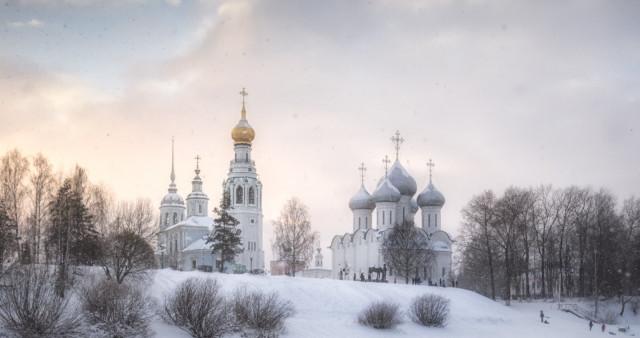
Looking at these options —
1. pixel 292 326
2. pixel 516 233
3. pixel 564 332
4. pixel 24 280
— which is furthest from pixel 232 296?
pixel 516 233

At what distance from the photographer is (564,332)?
36219 millimetres

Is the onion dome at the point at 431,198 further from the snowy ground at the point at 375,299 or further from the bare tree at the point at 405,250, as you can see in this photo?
the snowy ground at the point at 375,299

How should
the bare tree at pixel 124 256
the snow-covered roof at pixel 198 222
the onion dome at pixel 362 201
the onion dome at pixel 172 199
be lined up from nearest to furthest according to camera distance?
the bare tree at pixel 124 256 → the onion dome at pixel 362 201 → the snow-covered roof at pixel 198 222 → the onion dome at pixel 172 199

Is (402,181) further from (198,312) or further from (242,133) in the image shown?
(198,312)

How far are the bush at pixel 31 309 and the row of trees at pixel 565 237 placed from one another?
2791 centimetres

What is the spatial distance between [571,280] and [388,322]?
20388 mm

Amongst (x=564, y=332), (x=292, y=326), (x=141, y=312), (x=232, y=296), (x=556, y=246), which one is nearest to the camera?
(x=141, y=312)

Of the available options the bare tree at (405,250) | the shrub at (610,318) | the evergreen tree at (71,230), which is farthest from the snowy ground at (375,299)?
the bare tree at (405,250)

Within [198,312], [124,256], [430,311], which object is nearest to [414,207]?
[430,311]

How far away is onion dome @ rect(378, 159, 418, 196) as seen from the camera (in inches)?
2290

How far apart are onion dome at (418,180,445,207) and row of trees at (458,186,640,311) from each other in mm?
7880

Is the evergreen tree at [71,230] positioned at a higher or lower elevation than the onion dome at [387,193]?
lower

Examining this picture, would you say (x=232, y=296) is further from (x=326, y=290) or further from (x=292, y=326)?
(x=326, y=290)

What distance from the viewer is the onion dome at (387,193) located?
184 feet
